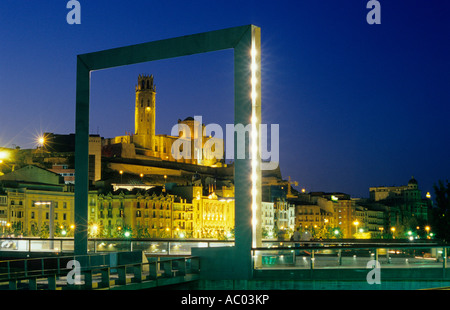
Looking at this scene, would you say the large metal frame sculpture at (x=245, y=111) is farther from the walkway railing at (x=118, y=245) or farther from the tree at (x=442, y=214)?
the tree at (x=442, y=214)

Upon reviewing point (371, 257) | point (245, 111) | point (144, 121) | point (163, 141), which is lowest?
point (371, 257)

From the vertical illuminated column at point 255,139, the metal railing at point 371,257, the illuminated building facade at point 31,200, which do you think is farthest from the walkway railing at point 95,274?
the illuminated building facade at point 31,200

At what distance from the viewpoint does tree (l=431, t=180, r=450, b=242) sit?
151 ft

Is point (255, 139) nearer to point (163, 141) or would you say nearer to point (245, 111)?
point (245, 111)

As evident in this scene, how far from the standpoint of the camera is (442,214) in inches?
1863

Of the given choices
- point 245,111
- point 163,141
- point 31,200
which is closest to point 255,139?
point 245,111

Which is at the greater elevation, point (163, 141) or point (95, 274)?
point (163, 141)

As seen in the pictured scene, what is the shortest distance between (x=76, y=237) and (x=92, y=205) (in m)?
85.3

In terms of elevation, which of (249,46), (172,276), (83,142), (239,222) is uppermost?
(249,46)

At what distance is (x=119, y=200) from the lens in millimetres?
104312

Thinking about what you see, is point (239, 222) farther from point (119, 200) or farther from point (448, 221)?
point (119, 200)

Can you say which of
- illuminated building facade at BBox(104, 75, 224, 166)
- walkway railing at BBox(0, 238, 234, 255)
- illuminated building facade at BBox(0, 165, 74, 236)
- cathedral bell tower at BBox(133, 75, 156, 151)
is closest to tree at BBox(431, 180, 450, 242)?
walkway railing at BBox(0, 238, 234, 255)

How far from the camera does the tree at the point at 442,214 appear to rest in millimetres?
45978
